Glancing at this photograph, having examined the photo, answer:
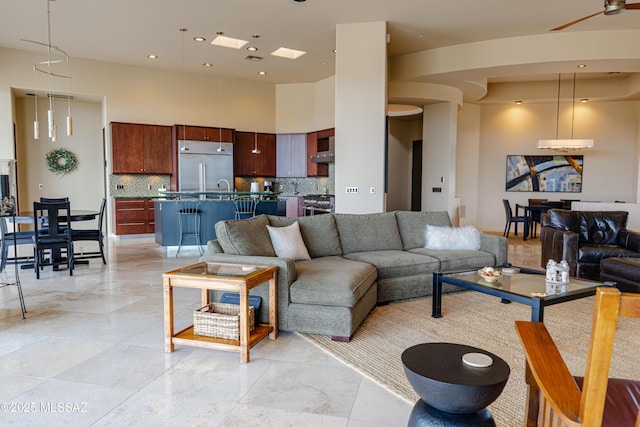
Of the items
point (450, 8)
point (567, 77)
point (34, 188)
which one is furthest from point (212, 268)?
point (567, 77)

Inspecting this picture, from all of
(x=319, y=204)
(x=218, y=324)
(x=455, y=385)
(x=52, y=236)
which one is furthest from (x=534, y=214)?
(x=52, y=236)

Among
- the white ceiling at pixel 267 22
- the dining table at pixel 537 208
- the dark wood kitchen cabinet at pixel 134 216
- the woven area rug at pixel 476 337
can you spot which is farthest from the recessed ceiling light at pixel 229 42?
the dining table at pixel 537 208

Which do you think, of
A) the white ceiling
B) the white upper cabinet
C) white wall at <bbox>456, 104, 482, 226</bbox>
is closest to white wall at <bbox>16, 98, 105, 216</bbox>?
the white ceiling

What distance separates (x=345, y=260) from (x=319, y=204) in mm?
4793

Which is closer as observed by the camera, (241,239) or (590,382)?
(590,382)

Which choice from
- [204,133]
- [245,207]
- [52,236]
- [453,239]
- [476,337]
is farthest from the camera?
[204,133]

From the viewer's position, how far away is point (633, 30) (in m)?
6.34

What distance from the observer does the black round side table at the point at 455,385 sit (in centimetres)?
146

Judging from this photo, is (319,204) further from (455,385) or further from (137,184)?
(455,385)

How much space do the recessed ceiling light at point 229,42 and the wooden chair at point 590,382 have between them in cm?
712

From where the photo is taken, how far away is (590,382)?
1.01 m

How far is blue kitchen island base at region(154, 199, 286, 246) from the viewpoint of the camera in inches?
271

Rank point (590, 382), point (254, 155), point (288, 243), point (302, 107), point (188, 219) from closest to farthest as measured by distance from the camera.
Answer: point (590, 382), point (288, 243), point (188, 219), point (254, 155), point (302, 107)

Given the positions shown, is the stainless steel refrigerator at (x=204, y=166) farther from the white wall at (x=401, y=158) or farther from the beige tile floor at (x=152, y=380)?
the beige tile floor at (x=152, y=380)
